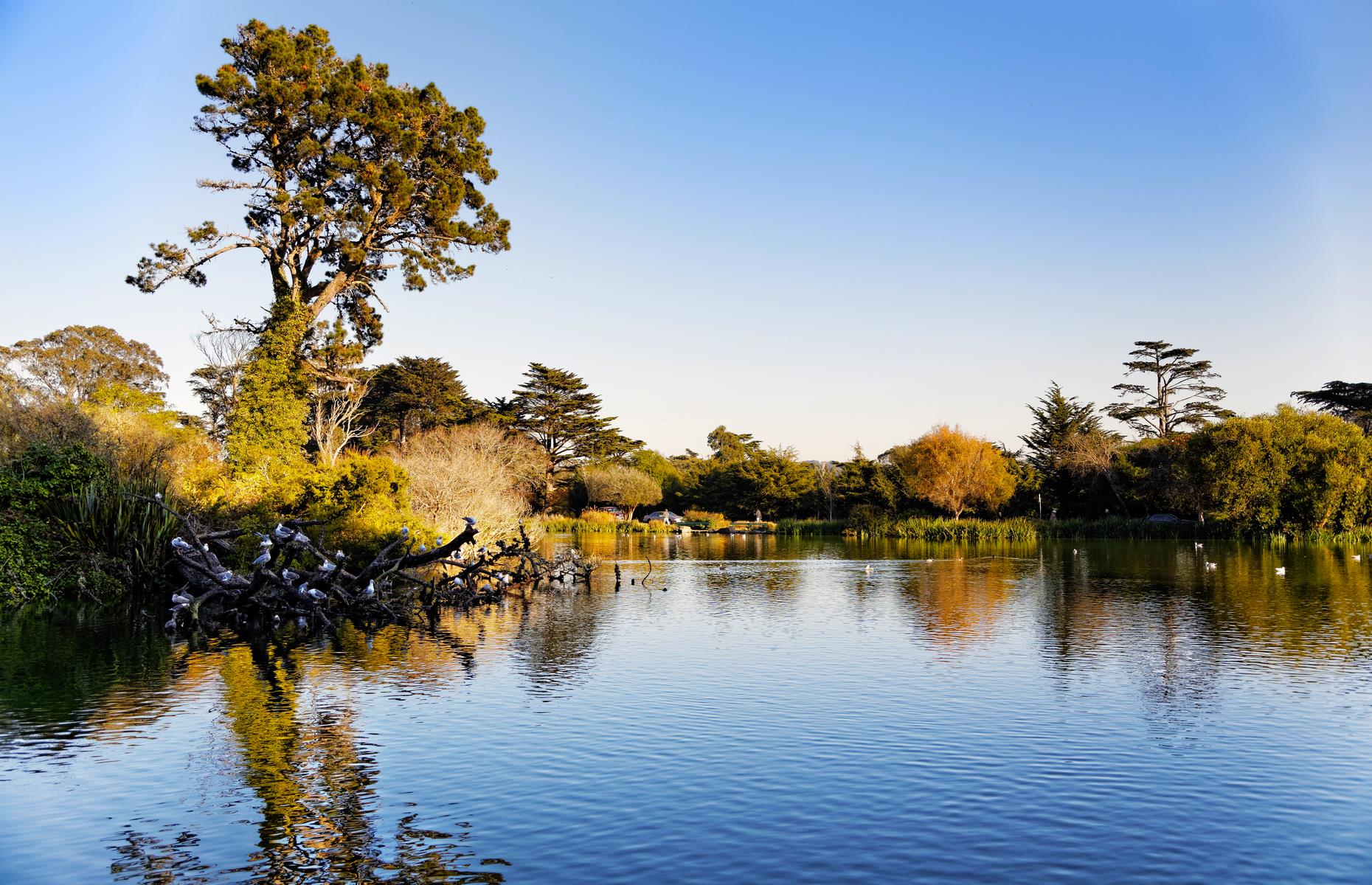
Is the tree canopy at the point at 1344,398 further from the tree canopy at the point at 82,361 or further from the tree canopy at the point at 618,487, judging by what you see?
the tree canopy at the point at 82,361

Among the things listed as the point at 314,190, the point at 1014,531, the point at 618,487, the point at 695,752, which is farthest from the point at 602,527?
the point at 695,752

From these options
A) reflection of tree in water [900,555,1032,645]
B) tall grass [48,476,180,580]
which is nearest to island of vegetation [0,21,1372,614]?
tall grass [48,476,180,580]

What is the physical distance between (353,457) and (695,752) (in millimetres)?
20772

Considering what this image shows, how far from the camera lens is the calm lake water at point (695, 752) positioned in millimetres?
7812

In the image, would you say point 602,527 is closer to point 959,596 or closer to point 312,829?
point 959,596

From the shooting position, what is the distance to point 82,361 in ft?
208

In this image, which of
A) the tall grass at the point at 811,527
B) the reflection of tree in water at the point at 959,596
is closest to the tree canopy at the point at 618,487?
the tall grass at the point at 811,527

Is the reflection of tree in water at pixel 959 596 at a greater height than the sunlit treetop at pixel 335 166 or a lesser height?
lesser

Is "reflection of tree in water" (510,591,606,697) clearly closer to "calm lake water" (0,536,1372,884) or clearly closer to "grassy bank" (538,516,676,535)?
"calm lake water" (0,536,1372,884)

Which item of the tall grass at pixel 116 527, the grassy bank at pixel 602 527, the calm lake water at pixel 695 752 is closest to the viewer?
the calm lake water at pixel 695 752

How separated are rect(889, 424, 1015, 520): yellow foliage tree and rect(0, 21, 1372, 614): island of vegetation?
19 cm

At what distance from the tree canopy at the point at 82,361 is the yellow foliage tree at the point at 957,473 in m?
50.8

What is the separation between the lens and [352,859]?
760cm

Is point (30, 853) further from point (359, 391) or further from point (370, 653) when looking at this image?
point (359, 391)
